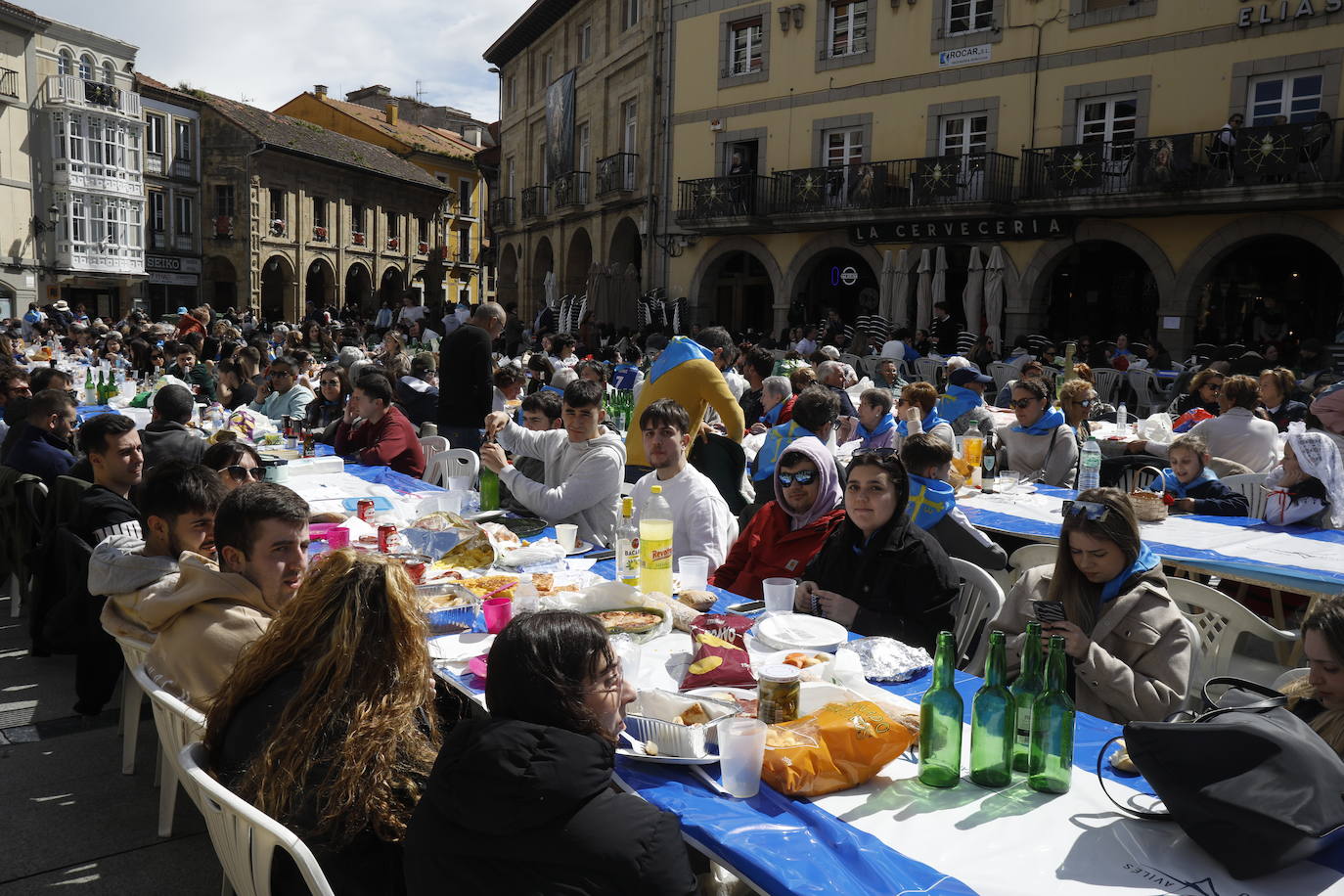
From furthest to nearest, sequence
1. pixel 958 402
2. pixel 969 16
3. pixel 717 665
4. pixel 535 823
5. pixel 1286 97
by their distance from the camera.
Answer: pixel 969 16, pixel 1286 97, pixel 958 402, pixel 717 665, pixel 535 823

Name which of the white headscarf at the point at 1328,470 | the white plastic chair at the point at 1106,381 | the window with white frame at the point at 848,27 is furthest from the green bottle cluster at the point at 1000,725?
the window with white frame at the point at 848,27

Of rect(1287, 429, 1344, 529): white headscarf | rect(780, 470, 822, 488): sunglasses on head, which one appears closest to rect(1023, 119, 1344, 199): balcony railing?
rect(1287, 429, 1344, 529): white headscarf

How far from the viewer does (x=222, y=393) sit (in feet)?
34.1

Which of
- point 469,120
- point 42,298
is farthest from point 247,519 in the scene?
point 469,120

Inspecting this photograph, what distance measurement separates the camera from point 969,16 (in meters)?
20.1

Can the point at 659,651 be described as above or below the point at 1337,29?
below

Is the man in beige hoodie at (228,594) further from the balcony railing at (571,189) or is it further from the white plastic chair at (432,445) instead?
the balcony railing at (571,189)

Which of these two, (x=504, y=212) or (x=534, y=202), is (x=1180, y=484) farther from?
(x=504, y=212)

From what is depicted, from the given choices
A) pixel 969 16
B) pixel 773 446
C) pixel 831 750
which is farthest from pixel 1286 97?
pixel 831 750

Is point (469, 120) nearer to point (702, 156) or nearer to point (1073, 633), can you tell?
point (702, 156)

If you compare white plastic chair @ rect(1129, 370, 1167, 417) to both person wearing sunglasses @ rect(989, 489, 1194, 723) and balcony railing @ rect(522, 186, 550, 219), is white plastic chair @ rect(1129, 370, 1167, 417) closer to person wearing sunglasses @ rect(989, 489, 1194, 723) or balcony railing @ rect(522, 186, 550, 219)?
person wearing sunglasses @ rect(989, 489, 1194, 723)

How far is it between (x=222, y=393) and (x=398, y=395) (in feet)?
7.30

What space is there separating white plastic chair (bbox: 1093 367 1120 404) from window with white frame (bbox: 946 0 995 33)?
816 centimetres

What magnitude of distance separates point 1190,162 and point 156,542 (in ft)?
59.6
